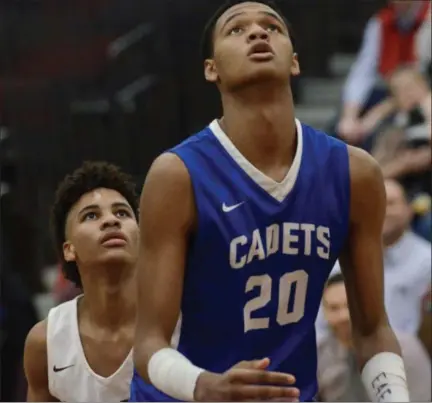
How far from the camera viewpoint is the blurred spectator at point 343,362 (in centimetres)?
492

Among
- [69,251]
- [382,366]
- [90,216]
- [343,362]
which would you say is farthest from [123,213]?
[343,362]

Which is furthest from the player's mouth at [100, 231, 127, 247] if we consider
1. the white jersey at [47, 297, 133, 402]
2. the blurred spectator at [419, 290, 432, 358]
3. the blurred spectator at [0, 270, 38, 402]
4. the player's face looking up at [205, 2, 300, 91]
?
the blurred spectator at [0, 270, 38, 402]

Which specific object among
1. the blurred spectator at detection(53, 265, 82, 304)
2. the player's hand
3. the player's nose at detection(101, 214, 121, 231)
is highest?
the blurred spectator at detection(53, 265, 82, 304)

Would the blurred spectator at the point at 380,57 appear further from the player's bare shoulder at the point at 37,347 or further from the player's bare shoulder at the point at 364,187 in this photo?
the player's bare shoulder at the point at 364,187

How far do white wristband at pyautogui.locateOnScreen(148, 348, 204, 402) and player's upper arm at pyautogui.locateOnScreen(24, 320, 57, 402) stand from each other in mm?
1135

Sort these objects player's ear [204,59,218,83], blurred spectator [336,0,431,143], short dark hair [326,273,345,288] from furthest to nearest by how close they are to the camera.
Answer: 1. blurred spectator [336,0,431,143]
2. short dark hair [326,273,345,288]
3. player's ear [204,59,218,83]

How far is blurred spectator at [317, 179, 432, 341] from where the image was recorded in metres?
5.79

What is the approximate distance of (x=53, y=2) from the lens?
845 centimetres

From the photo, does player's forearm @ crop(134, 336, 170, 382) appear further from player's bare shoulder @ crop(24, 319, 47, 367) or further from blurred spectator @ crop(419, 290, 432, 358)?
blurred spectator @ crop(419, 290, 432, 358)

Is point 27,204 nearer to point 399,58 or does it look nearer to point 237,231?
point 399,58

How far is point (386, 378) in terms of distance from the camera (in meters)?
3.23

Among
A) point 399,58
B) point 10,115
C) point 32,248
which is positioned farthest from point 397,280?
point 10,115

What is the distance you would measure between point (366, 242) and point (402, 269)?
2514 millimetres

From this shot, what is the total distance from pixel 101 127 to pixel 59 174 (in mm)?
451
